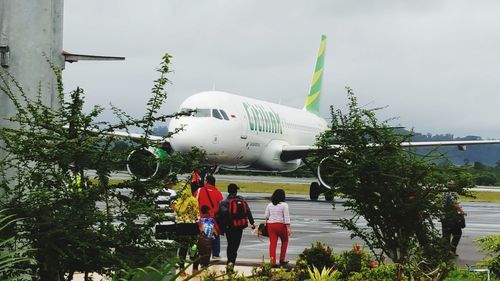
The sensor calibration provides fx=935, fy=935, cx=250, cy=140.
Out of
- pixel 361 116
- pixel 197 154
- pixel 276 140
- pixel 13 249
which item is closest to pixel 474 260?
pixel 361 116

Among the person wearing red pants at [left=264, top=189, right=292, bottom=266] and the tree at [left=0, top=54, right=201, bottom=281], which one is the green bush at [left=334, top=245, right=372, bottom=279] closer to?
the person wearing red pants at [left=264, top=189, right=292, bottom=266]

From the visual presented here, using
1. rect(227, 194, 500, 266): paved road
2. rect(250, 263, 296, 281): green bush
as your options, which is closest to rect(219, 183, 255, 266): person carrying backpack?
rect(227, 194, 500, 266): paved road

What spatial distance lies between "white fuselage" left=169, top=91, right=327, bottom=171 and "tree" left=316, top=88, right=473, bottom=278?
1761 cm

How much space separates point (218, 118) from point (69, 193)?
2625cm

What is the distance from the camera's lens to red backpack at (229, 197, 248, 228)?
14.6 m

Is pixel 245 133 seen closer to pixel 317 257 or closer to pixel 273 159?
pixel 273 159

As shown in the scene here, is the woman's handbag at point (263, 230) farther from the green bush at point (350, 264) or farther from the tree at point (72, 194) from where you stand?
the tree at point (72, 194)

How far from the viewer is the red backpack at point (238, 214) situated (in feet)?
47.8

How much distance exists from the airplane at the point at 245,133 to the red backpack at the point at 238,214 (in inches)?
479

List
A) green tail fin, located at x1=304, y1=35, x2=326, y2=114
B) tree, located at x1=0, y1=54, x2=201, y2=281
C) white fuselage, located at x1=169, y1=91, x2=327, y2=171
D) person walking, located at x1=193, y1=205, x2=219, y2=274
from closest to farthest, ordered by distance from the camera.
Result: tree, located at x1=0, y1=54, x2=201, y2=281 < person walking, located at x1=193, y1=205, x2=219, y2=274 < white fuselage, located at x1=169, y1=91, x2=327, y2=171 < green tail fin, located at x1=304, y1=35, x2=326, y2=114

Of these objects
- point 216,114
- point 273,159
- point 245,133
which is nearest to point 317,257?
point 216,114

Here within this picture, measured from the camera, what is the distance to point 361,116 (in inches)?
412

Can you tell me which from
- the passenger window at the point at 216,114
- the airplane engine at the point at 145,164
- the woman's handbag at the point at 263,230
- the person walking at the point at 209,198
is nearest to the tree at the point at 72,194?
the airplane engine at the point at 145,164

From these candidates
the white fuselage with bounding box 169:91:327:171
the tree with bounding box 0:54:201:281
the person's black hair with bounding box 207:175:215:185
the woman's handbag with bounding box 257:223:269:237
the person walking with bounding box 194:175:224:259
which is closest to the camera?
the tree with bounding box 0:54:201:281
